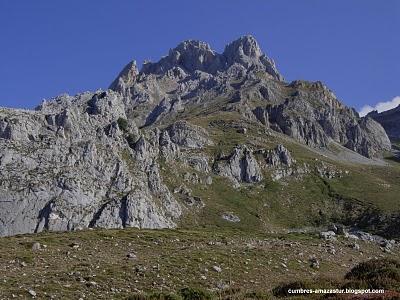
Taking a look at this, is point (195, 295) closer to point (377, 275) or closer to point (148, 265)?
point (377, 275)

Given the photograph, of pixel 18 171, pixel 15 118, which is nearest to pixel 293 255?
pixel 18 171

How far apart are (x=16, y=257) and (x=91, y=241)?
33.0 ft

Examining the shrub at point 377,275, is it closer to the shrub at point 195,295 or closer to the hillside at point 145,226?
the hillside at point 145,226

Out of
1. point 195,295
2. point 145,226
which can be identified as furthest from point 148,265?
point 145,226

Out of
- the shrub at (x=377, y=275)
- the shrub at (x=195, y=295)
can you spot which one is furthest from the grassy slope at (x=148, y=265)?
the shrub at (x=195, y=295)

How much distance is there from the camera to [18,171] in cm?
13175

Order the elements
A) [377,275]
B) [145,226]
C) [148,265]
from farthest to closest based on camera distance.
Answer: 1. [145,226]
2. [148,265]
3. [377,275]

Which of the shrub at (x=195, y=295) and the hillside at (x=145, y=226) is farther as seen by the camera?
the hillside at (x=145, y=226)

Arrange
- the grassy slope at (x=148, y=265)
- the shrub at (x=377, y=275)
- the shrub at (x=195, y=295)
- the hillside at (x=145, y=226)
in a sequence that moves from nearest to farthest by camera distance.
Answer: the shrub at (x=195, y=295)
the shrub at (x=377, y=275)
the grassy slope at (x=148, y=265)
the hillside at (x=145, y=226)

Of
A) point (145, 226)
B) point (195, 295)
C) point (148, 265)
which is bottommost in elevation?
point (195, 295)

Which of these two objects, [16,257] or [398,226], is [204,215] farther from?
[16,257]

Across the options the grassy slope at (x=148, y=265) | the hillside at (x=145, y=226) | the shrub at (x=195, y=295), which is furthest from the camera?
the hillside at (x=145, y=226)

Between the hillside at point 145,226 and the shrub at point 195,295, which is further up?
the hillside at point 145,226

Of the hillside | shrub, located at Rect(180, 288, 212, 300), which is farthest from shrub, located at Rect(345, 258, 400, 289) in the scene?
shrub, located at Rect(180, 288, 212, 300)
